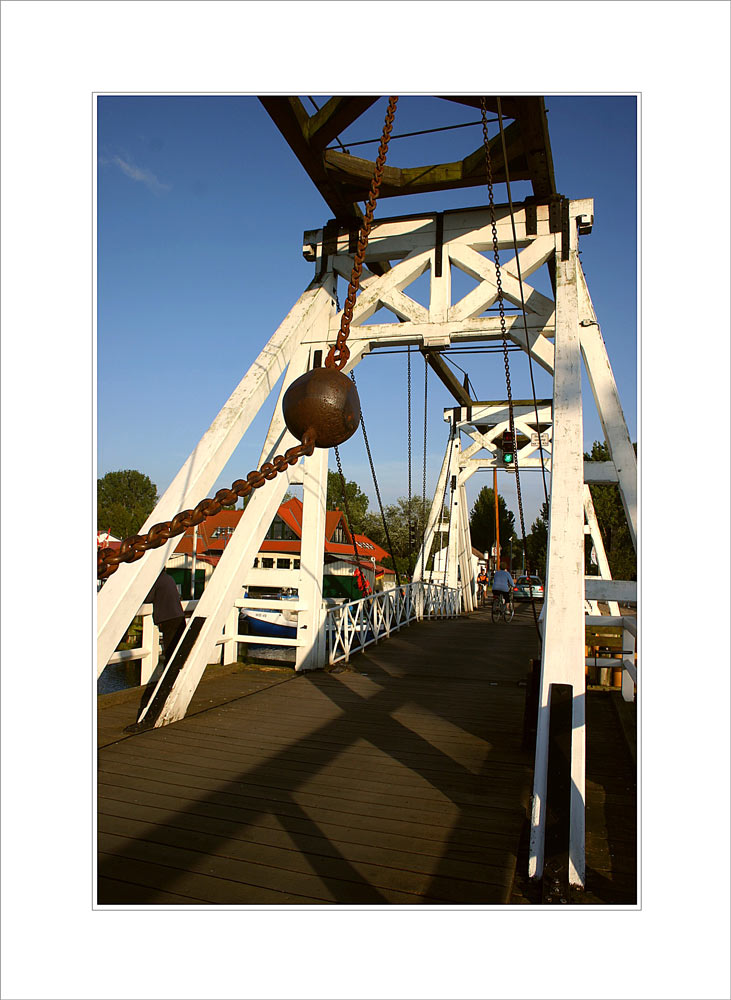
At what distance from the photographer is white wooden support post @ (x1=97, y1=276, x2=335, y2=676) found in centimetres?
412

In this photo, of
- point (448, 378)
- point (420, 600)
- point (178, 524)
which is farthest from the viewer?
point (420, 600)

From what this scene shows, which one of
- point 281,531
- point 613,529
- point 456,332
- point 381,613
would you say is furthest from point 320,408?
point 281,531

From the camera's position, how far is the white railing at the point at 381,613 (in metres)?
7.85

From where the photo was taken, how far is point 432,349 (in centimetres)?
604

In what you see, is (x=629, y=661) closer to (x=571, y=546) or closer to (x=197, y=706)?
(x=571, y=546)

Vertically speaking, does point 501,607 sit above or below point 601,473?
below

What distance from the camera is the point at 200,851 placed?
2779 millimetres

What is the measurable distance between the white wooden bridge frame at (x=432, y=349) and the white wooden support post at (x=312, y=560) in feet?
0.05

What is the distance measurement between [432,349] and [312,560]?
273 cm

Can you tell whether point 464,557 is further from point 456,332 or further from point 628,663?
point 628,663

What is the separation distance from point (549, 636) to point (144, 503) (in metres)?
51.9

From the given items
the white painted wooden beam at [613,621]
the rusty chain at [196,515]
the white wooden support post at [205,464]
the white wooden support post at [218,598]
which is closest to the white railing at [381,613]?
the white wooden support post at [218,598]

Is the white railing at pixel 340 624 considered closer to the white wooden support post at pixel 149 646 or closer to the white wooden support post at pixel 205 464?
the white wooden support post at pixel 149 646
